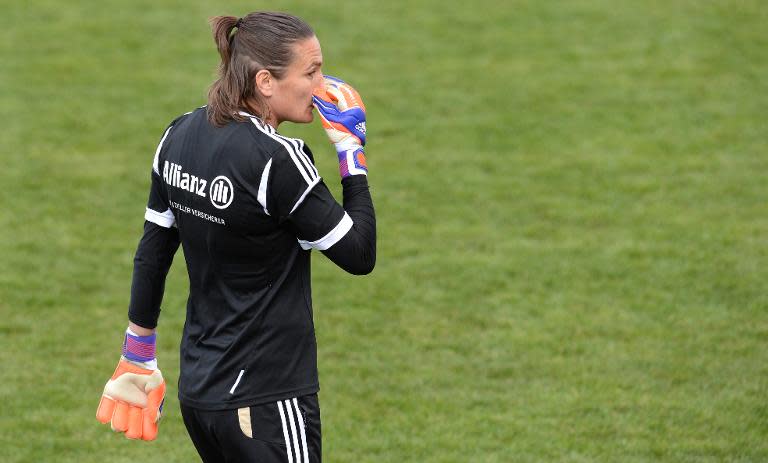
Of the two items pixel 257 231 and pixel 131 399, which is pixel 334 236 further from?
pixel 131 399

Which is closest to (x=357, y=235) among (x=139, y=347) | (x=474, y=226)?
(x=139, y=347)

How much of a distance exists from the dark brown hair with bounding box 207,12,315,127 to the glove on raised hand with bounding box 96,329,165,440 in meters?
1.16

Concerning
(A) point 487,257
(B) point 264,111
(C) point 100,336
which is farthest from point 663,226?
(B) point 264,111

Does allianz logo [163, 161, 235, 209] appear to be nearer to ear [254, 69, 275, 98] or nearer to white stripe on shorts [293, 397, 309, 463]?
ear [254, 69, 275, 98]

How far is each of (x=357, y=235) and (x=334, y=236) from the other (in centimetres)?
10

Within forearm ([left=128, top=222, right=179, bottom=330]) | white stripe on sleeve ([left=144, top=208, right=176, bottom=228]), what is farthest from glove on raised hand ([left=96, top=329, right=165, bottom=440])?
white stripe on sleeve ([left=144, top=208, right=176, bottom=228])

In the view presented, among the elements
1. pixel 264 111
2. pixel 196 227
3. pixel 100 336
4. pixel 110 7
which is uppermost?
pixel 264 111

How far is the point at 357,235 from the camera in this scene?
4305 mm

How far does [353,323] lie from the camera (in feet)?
28.2

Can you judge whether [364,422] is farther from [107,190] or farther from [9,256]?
[107,190]

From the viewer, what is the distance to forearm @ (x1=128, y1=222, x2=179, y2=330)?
15.5 feet

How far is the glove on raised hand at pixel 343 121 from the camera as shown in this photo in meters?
4.52

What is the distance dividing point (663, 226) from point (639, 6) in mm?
5122

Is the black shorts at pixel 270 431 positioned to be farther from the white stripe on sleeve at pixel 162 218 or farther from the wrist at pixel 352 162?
the wrist at pixel 352 162
